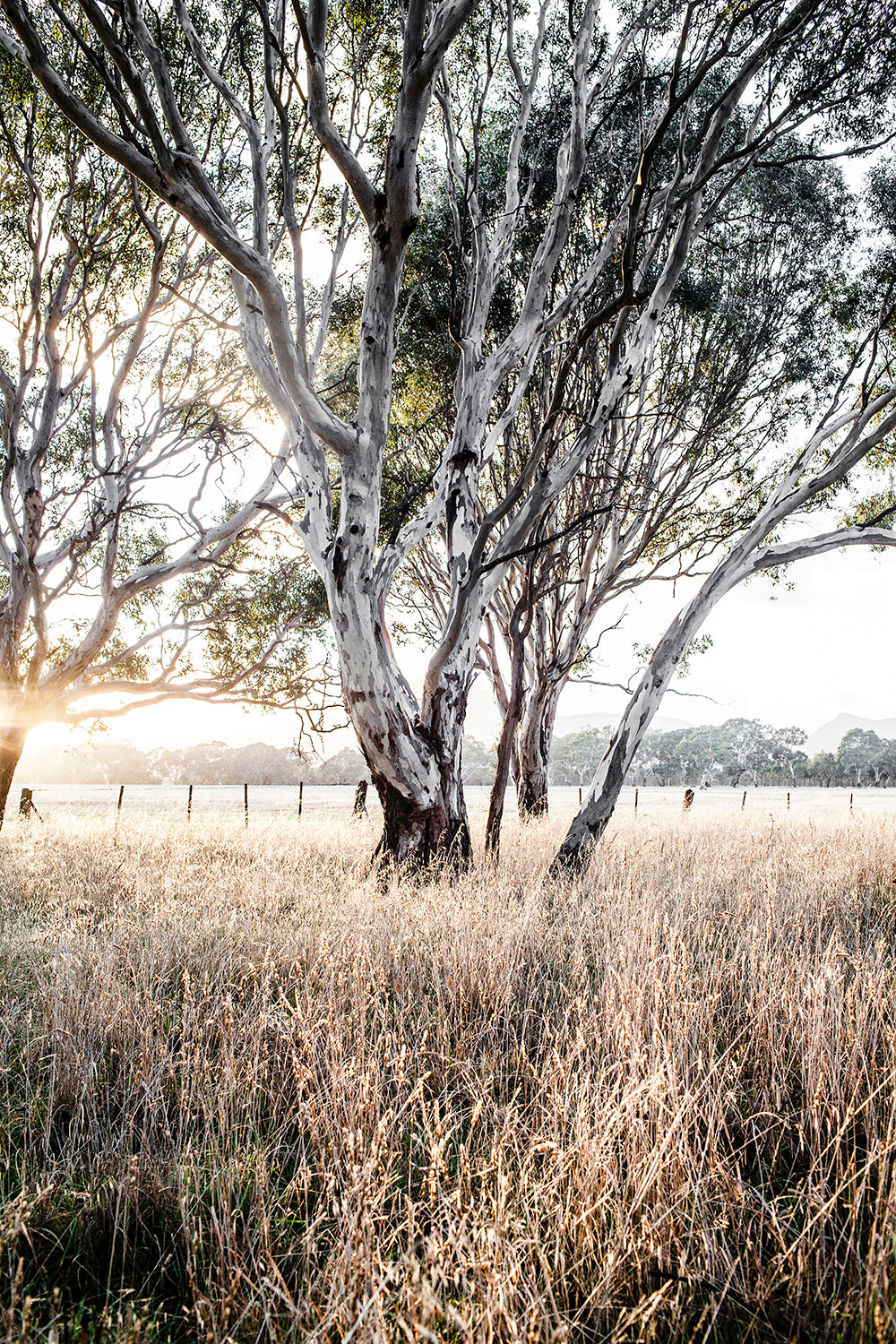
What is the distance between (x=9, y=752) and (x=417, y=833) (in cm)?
578

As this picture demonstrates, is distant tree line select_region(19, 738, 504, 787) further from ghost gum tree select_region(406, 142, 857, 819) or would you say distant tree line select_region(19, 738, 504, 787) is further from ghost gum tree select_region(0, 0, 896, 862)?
ghost gum tree select_region(0, 0, 896, 862)

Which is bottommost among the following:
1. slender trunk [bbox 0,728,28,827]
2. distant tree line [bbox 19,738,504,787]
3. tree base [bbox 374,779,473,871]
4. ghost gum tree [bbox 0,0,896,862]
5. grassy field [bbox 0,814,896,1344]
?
distant tree line [bbox 19,738,504,787]

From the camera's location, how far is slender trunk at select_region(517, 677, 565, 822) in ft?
39.4

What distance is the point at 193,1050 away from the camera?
2.63 meters

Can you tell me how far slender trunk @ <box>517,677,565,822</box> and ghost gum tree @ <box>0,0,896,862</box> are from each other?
5963 mm

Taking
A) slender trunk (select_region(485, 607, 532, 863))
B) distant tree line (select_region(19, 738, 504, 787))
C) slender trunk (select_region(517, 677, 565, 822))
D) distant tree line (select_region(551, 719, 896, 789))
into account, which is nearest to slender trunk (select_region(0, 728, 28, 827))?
slender trunk (select_region(485, 607, 532, 863))

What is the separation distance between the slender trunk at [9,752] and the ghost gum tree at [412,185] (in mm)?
5196

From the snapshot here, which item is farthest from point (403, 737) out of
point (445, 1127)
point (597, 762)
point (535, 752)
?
point (597, 762)

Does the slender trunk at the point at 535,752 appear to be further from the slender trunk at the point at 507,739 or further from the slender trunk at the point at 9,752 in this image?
the slender trunk at the point at 9,752

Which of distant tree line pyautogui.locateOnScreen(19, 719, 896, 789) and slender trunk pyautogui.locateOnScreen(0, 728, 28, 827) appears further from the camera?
distant tree line pyautogui.locateOnScreen(19, 719, 896, 789)

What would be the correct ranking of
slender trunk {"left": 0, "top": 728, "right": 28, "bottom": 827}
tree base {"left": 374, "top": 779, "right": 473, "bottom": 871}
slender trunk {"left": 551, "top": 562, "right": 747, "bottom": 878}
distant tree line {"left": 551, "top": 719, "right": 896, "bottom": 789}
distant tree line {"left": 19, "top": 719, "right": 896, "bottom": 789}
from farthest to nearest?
distant tree line {"left": 551, "top": 719, "right": 896, "bottom": 789}
distant tree line {"left": 19, "top": 719, "right": 896, "bottom": 789}
slender trunk {"left": 0, "top": 728, "right": 28, "bottom": 827}
slender trunk {"left": 551, "top": 562, "right": 747, "bottom": 878}
tree base {"left": 374, "top": 779, "right": 473, "bottom": 871}

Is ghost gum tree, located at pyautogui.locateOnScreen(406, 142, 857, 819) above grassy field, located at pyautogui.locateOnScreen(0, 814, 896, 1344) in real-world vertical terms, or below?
above

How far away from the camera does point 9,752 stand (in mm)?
8266

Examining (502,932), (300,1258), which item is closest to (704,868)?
(502,932)
